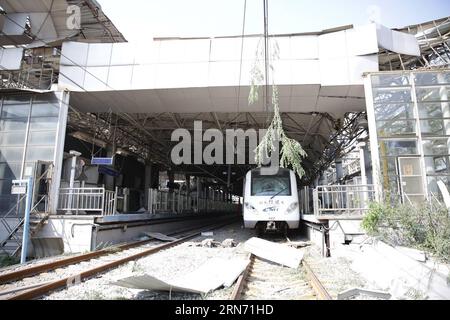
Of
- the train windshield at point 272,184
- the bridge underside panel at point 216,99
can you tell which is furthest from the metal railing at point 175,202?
the train windshield at point 272,184

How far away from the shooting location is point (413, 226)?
6320 millimetres

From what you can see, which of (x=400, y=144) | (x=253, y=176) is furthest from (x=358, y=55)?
(x=253, y=176)

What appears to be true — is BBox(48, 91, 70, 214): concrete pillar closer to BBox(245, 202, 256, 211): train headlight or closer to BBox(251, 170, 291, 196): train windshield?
BBox(245, 202, 256, 211): train headlight

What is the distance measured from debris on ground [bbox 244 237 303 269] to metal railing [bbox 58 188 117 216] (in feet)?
16.2

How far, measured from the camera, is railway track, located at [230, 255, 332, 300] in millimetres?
4812

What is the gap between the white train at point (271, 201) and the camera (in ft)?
35.1

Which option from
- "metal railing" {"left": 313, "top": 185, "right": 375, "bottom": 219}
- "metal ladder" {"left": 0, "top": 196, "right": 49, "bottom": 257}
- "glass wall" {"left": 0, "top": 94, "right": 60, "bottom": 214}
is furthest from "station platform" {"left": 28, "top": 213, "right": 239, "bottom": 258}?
"metal railing" {"left": 313, "top": 185, "right": 375, "bottom": 219}

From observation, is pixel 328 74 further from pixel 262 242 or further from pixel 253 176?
pixel 262 242

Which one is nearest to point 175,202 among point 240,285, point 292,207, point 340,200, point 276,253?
point 292,207

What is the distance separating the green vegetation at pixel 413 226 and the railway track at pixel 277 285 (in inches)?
72.0

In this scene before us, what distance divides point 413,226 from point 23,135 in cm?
1156

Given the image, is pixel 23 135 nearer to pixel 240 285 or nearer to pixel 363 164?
pixel 240 285

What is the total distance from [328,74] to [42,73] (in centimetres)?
1032

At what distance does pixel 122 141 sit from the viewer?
17.7 meters
